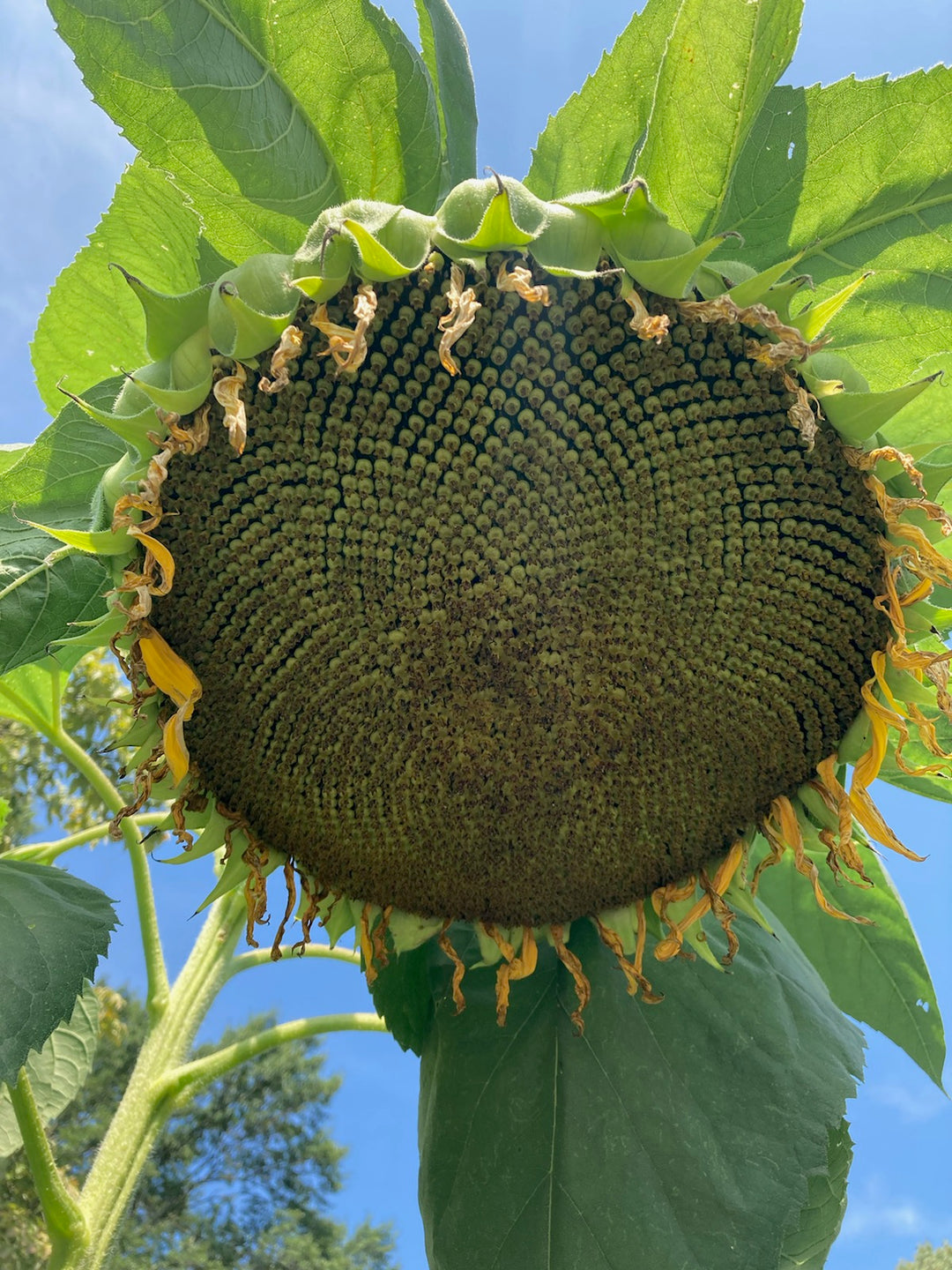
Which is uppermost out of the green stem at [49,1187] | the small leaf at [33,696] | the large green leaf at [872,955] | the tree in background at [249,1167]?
the large green leaf at [872,955]

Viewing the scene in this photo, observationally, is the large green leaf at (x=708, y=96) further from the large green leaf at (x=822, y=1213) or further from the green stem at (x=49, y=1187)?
the green stem at (x=49, y=1187)

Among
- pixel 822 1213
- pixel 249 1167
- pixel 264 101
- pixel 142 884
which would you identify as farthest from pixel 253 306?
pixel 249 1167

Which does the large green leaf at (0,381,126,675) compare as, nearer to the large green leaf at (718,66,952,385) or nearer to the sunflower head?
the sunflower head

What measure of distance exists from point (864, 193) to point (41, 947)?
6.33 ft

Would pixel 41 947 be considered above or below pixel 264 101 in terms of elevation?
below

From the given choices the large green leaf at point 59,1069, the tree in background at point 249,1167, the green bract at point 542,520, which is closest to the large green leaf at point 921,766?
the green bract at point 542,520

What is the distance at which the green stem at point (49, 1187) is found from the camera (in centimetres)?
243

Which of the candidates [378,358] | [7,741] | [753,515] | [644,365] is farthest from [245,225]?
[7,741]

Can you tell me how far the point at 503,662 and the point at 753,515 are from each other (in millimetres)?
440

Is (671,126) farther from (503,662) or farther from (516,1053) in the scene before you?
(516,1053)

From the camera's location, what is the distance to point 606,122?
1.75 m

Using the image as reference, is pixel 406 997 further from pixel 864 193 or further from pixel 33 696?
pixel 864 193

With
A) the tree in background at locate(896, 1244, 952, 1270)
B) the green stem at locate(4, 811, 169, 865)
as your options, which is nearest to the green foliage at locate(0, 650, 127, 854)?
the green stem at locate(4, 811, 169, 865)

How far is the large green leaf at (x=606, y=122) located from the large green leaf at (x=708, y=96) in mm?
115
